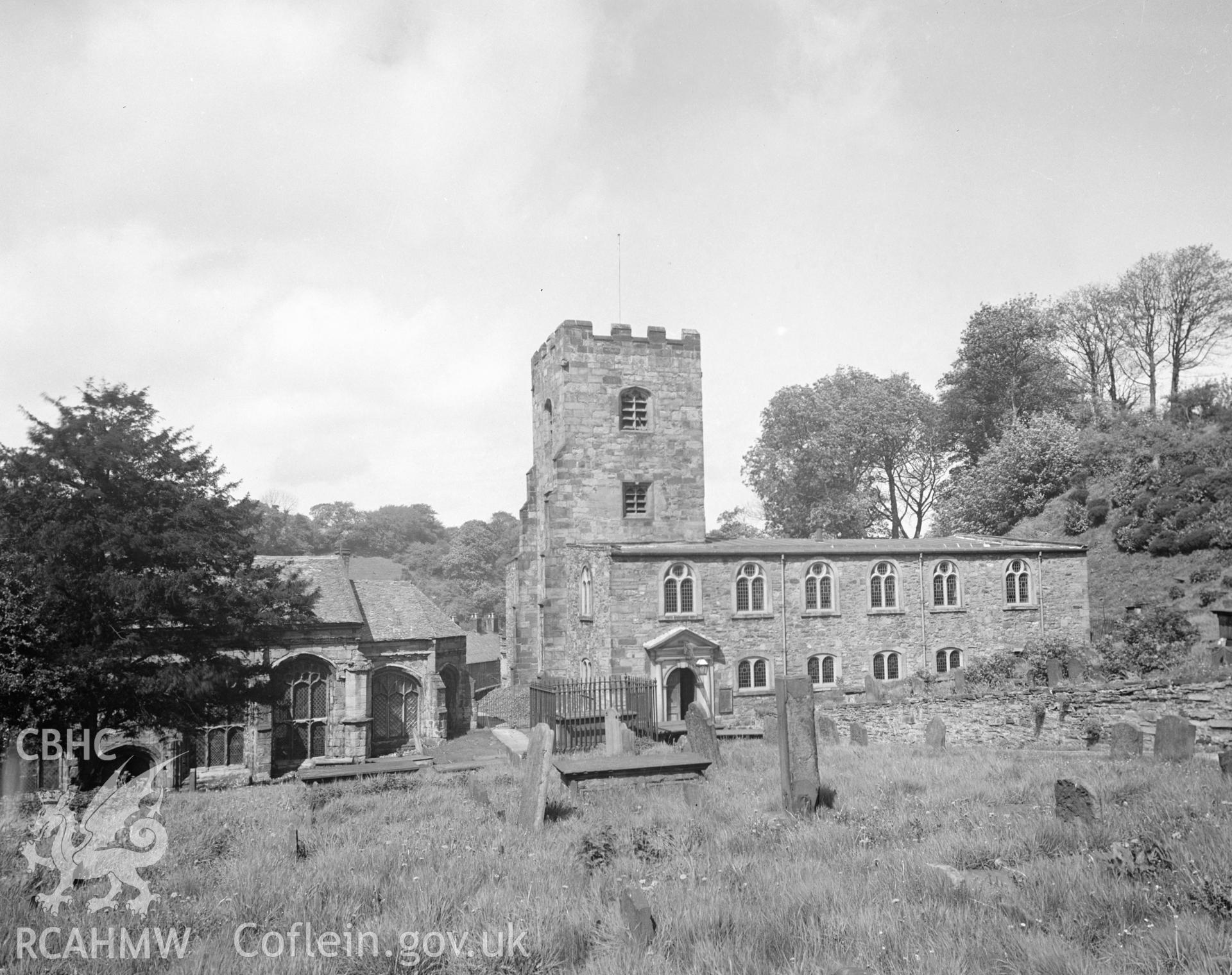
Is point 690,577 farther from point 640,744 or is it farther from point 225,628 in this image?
point 225,628

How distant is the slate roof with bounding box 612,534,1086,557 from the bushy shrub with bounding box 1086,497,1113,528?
10906 millimetres

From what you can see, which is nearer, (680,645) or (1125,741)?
(1125,741)

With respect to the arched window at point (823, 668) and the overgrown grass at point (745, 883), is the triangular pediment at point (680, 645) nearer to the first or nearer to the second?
the arched window at point (823, 668)

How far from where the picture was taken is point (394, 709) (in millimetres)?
33219

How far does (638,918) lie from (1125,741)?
36.0ft

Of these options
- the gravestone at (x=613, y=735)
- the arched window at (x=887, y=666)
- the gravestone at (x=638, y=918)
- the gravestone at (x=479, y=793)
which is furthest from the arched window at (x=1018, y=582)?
the gravestone at (x=638, y=918)

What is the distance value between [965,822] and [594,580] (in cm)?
2305

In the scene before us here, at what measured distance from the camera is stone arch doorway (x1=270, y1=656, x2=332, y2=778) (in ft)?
102

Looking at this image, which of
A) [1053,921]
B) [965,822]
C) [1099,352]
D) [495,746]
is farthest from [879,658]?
[1099,352]

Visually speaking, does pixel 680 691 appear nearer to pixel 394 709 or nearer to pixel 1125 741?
pixel 394 709

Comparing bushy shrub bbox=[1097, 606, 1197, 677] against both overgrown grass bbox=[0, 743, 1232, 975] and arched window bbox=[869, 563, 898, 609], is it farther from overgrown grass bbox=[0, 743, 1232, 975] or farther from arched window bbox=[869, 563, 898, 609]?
overgrown grass bbox=[0, 743, 1232, 975]

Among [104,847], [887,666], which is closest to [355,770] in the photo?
[104,847]

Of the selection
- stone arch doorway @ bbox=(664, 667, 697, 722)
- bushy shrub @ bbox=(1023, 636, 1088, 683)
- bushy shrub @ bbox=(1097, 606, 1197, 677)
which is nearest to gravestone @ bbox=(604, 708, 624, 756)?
stone arch doorway @ bbox=(664, 667, 697, 722)

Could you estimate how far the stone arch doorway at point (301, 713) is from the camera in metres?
31.2
